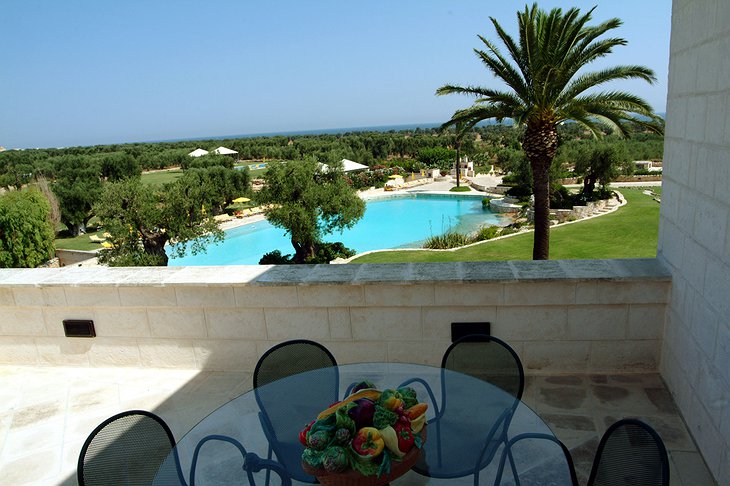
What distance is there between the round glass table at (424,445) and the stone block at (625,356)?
163 cm

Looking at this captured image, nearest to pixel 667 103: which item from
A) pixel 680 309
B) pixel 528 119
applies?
pixel 680 309

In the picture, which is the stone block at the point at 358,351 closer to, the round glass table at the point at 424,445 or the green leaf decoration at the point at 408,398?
the round glass table at the point at 424,445

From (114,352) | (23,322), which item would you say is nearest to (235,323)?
(114,352)

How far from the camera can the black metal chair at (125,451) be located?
183cm

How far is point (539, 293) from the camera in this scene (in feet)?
11.3

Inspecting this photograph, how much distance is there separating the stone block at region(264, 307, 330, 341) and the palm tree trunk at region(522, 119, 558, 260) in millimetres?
8087

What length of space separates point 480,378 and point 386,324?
123cm

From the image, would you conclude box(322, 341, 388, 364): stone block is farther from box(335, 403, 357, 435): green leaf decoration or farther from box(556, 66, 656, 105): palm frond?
box(556, 66, 656, 105): palm frond

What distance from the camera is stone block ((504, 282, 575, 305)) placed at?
341cm

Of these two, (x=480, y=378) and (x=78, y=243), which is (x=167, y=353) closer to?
(x=480, y=378)

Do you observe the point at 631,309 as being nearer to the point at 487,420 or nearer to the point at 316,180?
the point at 487,420

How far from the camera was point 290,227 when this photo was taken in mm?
17906

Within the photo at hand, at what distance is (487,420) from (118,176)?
47.9 metres

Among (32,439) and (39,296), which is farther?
(39,296)
